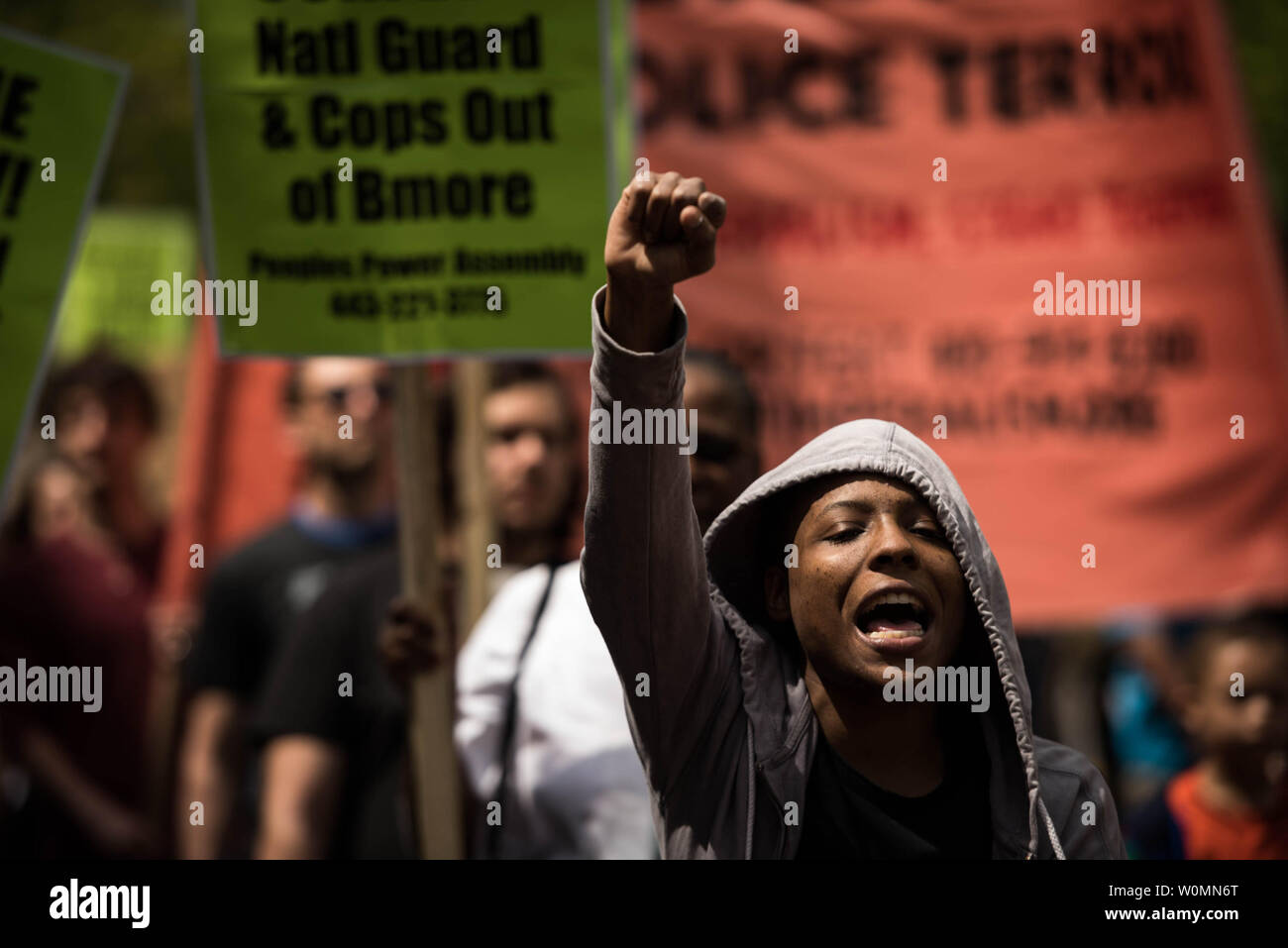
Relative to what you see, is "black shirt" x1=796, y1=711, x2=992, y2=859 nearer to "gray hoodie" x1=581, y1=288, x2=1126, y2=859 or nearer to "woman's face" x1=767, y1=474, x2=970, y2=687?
"gray hoodie" x1=581, y1=288, x2=1126, y2=859

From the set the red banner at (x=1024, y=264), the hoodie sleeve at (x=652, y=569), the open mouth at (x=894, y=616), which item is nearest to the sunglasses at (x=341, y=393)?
the red banner at (x=1024, y=264)

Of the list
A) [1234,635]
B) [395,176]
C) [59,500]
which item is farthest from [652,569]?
[59,500]

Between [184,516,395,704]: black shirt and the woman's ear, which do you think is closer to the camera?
the woman's ear

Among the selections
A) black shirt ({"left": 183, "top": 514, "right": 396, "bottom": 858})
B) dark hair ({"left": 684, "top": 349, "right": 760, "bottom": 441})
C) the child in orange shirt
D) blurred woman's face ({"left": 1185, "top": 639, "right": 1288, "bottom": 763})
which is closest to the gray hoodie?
dark hair ({"left": 684, "top": 349, "right": 760, "bottom": 441})

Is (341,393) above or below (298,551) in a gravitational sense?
above

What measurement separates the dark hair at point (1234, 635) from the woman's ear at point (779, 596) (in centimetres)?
261

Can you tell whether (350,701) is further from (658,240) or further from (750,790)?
(658,240)

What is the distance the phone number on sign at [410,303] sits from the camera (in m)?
4.04

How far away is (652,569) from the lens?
257 cm

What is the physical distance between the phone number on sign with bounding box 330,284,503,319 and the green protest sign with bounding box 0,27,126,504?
528 millimetres

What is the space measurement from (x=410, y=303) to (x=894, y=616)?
1.71 metres

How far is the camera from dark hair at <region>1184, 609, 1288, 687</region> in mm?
5109

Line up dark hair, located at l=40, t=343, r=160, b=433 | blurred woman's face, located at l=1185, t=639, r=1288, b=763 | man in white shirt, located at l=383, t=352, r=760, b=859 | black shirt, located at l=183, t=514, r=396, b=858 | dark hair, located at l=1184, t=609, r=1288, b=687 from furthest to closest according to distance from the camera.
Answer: dark hair, located at l=40, t=343, r=160, b=433, black shirt, located at l=183, t=514, r=396, b=858, dark hair, located at l=1184, t=609, r=1288, b=687, blurred woman's face, located at l=1185, t=639, r=1288, b=763, man in white shirt, located at l=383, t=352, r=760, b=859
